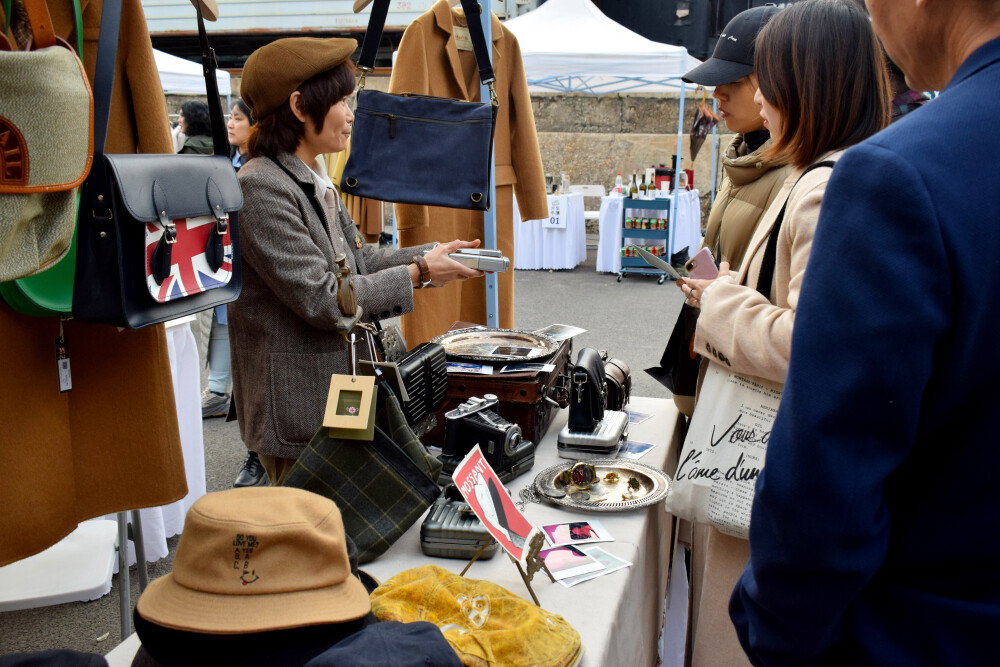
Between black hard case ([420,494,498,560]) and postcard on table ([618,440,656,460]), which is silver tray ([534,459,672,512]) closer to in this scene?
postcard on table ([618,440,656,460])

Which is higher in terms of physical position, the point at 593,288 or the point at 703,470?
the point at 703,470

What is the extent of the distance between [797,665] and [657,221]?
8357mm

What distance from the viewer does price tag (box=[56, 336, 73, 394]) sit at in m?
1.54

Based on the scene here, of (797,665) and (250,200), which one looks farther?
(250,200)

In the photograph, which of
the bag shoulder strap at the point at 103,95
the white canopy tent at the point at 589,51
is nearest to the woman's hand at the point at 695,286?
the bag shoulder strap at the point at 103,95

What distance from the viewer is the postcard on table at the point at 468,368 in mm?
1973

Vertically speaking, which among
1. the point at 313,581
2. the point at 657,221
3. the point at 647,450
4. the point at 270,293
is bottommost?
the point at 657,221

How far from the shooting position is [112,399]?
165 cm

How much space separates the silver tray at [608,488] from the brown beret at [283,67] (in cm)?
110

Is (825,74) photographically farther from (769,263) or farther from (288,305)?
(288,305)

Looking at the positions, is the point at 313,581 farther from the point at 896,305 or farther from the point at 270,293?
the point at 270,293

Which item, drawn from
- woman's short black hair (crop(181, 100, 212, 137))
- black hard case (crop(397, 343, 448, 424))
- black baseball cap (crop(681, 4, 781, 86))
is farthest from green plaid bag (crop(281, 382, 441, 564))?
woman's short black hair (crop(181, 100, 212, 137))

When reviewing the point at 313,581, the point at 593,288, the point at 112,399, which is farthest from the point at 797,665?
the point at 593,288

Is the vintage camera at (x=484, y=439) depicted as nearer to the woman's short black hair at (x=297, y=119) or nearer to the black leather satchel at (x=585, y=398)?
the black leather satchel at (x=585, y=398)
